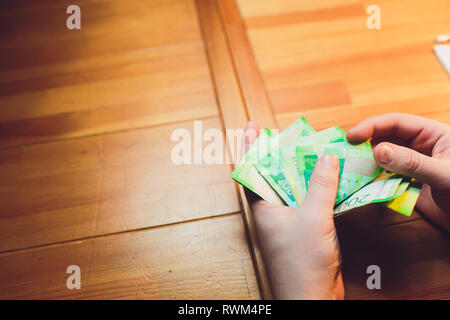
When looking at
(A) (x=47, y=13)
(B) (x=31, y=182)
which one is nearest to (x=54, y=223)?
(B) (x=31, y=182)

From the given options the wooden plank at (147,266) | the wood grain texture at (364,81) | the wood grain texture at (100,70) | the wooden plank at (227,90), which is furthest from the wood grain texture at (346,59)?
the wooden plank at (147,266)

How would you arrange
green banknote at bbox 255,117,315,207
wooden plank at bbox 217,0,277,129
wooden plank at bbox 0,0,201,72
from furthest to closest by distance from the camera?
wooden plank at bbox 0,0,201,72, wooden plank at bbox 217,0,277,129, green banknote at bbox 255,117,315,207

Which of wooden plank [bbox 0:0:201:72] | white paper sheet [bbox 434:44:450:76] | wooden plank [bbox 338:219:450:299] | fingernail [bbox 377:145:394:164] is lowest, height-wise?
wooden plank [bbox 338:219:450:299]

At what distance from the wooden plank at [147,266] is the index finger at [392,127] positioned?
0.35m

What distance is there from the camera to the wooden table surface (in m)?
0.65

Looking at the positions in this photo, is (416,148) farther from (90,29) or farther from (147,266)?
(90,29)

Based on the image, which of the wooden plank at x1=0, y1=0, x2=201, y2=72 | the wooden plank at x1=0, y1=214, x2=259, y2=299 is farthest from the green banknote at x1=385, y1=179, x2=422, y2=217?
the wooden plank at x1=0, y1=0, x2=201, y2=72

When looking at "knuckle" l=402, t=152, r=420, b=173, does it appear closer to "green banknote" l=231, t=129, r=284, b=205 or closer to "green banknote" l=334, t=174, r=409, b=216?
"green banknote" l=334, t=174, r=409, b=216

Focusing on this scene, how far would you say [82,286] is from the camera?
644mm

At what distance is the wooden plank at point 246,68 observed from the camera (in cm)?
85

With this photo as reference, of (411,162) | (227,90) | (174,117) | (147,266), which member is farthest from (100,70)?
(411,162)

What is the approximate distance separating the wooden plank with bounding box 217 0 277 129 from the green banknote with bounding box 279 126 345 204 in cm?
15

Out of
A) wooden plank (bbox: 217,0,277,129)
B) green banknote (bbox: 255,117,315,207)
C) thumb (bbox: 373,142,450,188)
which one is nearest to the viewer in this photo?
thumb (bbox: 373,142,450,188)

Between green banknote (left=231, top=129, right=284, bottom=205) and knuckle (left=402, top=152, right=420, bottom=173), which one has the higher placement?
green banknote (left=231, top=129, right=284, bottom=205)
